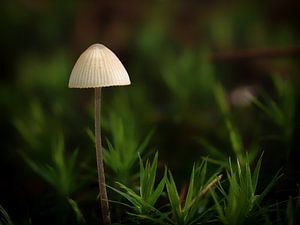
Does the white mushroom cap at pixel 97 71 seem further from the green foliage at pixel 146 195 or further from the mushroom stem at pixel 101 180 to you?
the green foliage at pixel 146 195

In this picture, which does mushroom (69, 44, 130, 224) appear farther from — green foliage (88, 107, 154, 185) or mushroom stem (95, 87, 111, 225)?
green foliage (88, 107, 154, 185)

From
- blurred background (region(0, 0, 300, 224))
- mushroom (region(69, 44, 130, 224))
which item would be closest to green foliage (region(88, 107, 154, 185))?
blurred background (region(0, 0, 300, 224))

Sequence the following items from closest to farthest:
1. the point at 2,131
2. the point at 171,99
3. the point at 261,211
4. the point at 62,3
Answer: the point at 261,211 → the point at 2,131 → the point at 171,99 → the point at 62,3

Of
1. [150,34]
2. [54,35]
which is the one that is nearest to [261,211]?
[150,34]

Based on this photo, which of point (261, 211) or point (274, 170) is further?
point (274, 170)

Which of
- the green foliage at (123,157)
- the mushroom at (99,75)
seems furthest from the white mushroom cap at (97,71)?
the green foliage at (123,157)

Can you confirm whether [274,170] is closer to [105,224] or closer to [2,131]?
[105,224]

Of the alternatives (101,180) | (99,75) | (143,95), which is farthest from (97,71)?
(143,95)
